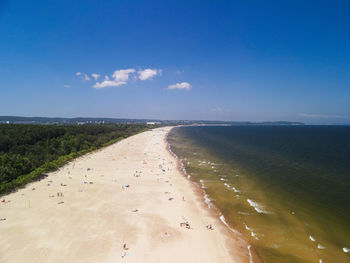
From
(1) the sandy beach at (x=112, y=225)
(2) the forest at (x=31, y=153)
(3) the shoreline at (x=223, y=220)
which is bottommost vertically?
(3) the shoreline at (x=223, y=220)

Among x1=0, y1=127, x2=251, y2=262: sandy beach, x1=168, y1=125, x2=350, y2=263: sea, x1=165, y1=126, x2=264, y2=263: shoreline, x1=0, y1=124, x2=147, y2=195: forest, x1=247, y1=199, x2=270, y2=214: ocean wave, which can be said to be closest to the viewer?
x1=0, y1=127, x2=251, y2=262: sandy beach

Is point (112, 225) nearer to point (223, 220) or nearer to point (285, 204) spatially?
point (223, 220)

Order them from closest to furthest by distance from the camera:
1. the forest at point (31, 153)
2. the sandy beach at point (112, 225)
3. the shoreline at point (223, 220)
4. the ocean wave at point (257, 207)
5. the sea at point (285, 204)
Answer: the sandy beach at point (112, 225) → the shoreline at point (223, 220) → the sea at point (285, 204) → the ocean wave at point (257, 207) → the forest at point (31, 153)

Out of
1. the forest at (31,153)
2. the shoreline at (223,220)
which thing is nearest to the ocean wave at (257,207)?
Answer: the shoreline at (223,220)

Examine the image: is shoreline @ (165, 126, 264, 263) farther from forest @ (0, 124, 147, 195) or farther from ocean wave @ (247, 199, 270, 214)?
forest @ (0, 124, 147, 195)

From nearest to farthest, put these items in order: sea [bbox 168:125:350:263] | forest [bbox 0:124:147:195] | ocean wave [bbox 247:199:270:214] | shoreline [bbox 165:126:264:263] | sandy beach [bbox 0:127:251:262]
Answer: sandy beach [bbox 0:127:251:262], shoreline [bbox 165:126:264:263], sea [bbox 168:125:350:263], ocean wave [bbox 247:199:270:214], forest [bbox 0:124:147:195]

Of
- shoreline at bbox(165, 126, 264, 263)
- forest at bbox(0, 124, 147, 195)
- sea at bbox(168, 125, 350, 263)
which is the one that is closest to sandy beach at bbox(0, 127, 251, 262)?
shoreline at bbox(165, 126, 264, 263)

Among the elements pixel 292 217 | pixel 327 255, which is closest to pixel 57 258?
pixel 327 255

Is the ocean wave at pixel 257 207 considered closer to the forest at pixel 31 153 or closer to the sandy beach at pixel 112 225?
the sandy beach at pixel 112 225
